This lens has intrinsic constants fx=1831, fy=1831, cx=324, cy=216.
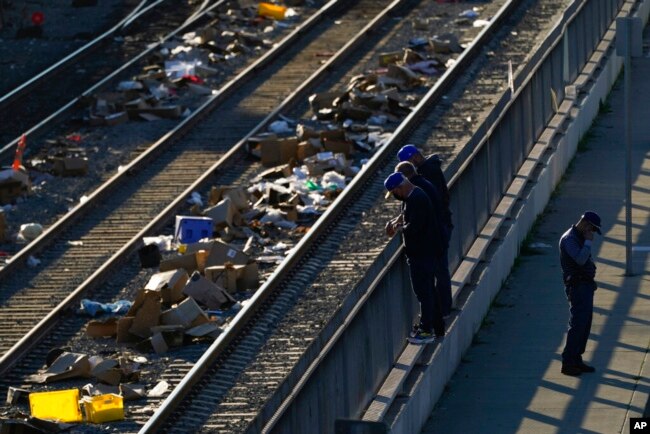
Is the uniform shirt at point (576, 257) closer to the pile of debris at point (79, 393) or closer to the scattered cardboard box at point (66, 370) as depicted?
the pile of debris at point (79, 393)

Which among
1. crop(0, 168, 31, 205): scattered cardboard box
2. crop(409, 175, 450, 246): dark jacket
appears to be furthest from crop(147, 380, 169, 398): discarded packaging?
crop(0, 168, 31, 205): scattered cardboard box

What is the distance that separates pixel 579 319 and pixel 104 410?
428 centimetres

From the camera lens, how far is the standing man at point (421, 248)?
49.8 feet

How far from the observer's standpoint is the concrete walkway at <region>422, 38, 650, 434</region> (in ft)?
47.4

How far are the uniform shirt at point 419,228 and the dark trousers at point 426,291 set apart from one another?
0.07 m

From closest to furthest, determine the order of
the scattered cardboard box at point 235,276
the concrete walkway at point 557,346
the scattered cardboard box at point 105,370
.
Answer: the concrete walkway at point 557,346, the scattered cardboard box at point 105,370, the scattered cardboard box at point 235,276

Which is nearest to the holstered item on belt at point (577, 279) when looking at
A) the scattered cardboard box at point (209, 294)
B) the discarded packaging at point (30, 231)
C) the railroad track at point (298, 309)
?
the railroad track at point (298, 309)

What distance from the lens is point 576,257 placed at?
595 inches

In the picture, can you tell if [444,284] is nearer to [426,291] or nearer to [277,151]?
[426,291]

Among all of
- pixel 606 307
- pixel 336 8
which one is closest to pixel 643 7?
pixel 336 8

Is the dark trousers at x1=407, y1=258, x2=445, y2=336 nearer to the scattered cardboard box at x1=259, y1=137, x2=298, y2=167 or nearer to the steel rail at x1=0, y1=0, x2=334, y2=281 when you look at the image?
the steel rail at x1=0, y1=0, x2=334, y2=281

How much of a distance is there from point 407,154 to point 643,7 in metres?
17.3

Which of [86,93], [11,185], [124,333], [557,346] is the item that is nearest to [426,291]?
[557,346]

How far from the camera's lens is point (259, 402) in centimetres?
1644
